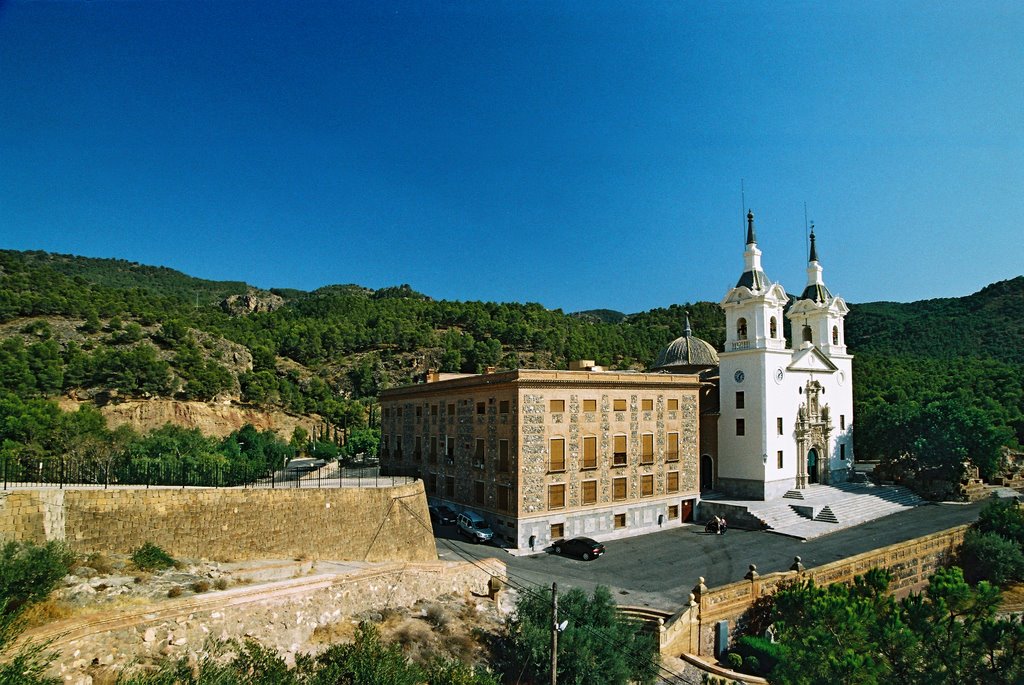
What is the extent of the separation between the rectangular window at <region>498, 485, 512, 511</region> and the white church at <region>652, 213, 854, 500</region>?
1717 centimetres

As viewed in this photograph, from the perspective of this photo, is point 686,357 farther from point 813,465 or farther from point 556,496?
point 556,496

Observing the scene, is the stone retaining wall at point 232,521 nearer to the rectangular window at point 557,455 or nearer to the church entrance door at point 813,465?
the rectangular window at point 557,455

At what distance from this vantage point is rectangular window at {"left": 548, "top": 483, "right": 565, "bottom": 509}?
30234mm

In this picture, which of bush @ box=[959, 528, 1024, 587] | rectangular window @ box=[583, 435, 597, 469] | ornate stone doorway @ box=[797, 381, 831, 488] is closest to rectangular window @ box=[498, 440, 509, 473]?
rectangular window @ box=[583, 435, 597, 469]

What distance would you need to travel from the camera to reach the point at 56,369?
1949 inches

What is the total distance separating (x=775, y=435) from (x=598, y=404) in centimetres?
1419

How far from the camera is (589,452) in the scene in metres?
31.9

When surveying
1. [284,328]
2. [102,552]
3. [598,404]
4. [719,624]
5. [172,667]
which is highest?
[284,328]

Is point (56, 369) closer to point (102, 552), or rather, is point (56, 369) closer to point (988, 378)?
point (102, 552)

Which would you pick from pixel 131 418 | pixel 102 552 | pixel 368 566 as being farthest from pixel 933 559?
pixel 131 418

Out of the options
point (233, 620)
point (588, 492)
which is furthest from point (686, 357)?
point (233, 620)

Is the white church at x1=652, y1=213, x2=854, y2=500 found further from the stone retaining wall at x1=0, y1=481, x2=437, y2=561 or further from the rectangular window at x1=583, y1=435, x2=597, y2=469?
the stone retaining wall at x1=0, y1=481, x2=437, y2=561

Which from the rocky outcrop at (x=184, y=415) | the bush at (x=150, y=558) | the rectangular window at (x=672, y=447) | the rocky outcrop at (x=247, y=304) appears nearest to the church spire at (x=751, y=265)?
the rectangular window at (x=672, y=447)

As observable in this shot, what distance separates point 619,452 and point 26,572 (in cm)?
2615
